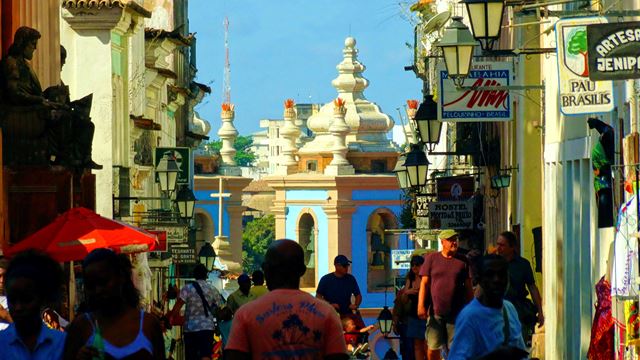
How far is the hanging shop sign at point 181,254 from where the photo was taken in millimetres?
43125

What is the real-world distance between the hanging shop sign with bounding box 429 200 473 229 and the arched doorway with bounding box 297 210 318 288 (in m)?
66.2

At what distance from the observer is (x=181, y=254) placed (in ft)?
143

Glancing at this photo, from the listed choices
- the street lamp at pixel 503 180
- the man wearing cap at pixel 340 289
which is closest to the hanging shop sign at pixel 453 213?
the street lamp at pixel 503 180

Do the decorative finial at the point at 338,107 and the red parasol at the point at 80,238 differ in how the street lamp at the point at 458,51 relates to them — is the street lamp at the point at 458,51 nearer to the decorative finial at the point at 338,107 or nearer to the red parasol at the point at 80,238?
the red parasol at the point at 80,238

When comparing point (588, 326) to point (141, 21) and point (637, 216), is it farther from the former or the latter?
point (141, 21)

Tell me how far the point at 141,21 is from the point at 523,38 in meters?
15.8

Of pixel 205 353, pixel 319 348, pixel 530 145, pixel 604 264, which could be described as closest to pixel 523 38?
pixel 530 145

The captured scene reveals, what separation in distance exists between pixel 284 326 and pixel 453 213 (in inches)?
908

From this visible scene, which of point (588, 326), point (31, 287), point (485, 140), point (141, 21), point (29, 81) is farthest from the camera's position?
point (141, 21)

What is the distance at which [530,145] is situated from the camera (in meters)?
28.9

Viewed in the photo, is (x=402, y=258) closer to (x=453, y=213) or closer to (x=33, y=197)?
(x=453, y=213)

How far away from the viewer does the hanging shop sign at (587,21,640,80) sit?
13977 millimetres

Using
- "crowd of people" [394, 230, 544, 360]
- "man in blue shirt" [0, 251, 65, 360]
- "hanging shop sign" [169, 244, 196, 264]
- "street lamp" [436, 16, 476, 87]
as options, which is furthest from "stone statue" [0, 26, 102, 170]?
"hanging shop sign" [169, 244, 196, 264]

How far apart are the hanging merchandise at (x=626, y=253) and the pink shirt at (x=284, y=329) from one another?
519 cm
